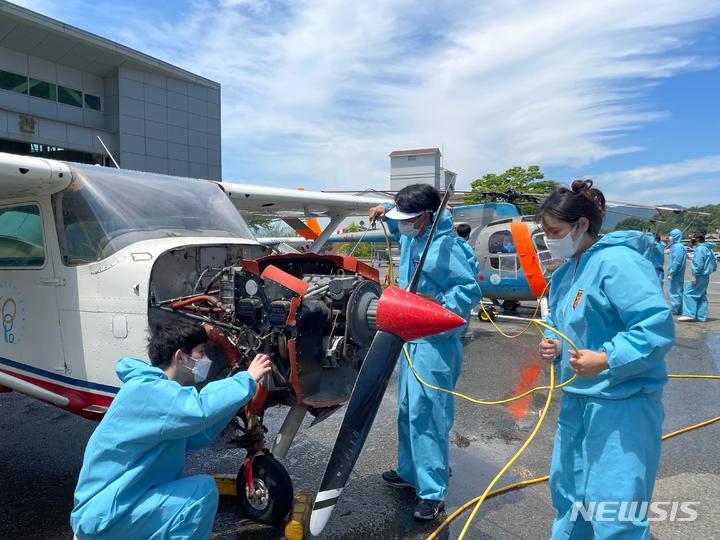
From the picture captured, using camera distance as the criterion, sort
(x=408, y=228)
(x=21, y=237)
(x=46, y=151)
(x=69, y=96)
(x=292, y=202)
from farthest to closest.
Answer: (x=69, y=96) < (x=46, y=151) < (x=292, y=202) < (x=21, y=237) < (x=408, y=228)

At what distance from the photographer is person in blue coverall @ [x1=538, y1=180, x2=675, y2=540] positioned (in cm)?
197

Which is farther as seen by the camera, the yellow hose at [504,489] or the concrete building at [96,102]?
the concrete building at [96,102]

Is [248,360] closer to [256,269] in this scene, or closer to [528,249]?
[256,269]

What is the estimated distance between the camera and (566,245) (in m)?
2.36

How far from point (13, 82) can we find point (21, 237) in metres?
23.8

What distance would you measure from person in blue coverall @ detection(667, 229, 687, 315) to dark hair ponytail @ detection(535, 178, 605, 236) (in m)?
12.0

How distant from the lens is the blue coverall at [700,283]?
1152cm

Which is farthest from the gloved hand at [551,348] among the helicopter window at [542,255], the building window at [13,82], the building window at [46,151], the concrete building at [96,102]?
the building window at [13,82]

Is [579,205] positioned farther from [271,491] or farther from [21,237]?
[21,237]

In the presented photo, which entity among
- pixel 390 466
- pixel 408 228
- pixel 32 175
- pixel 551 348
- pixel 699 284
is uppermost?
pixel 32 175

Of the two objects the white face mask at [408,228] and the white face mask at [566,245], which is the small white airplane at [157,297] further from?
the white face mask at [566,245]

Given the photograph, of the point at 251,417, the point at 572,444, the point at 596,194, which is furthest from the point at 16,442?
the point at 596,194

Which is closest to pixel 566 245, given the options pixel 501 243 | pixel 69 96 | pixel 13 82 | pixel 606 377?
pixel 606 377

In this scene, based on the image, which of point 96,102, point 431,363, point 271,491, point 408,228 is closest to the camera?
point 271,491
